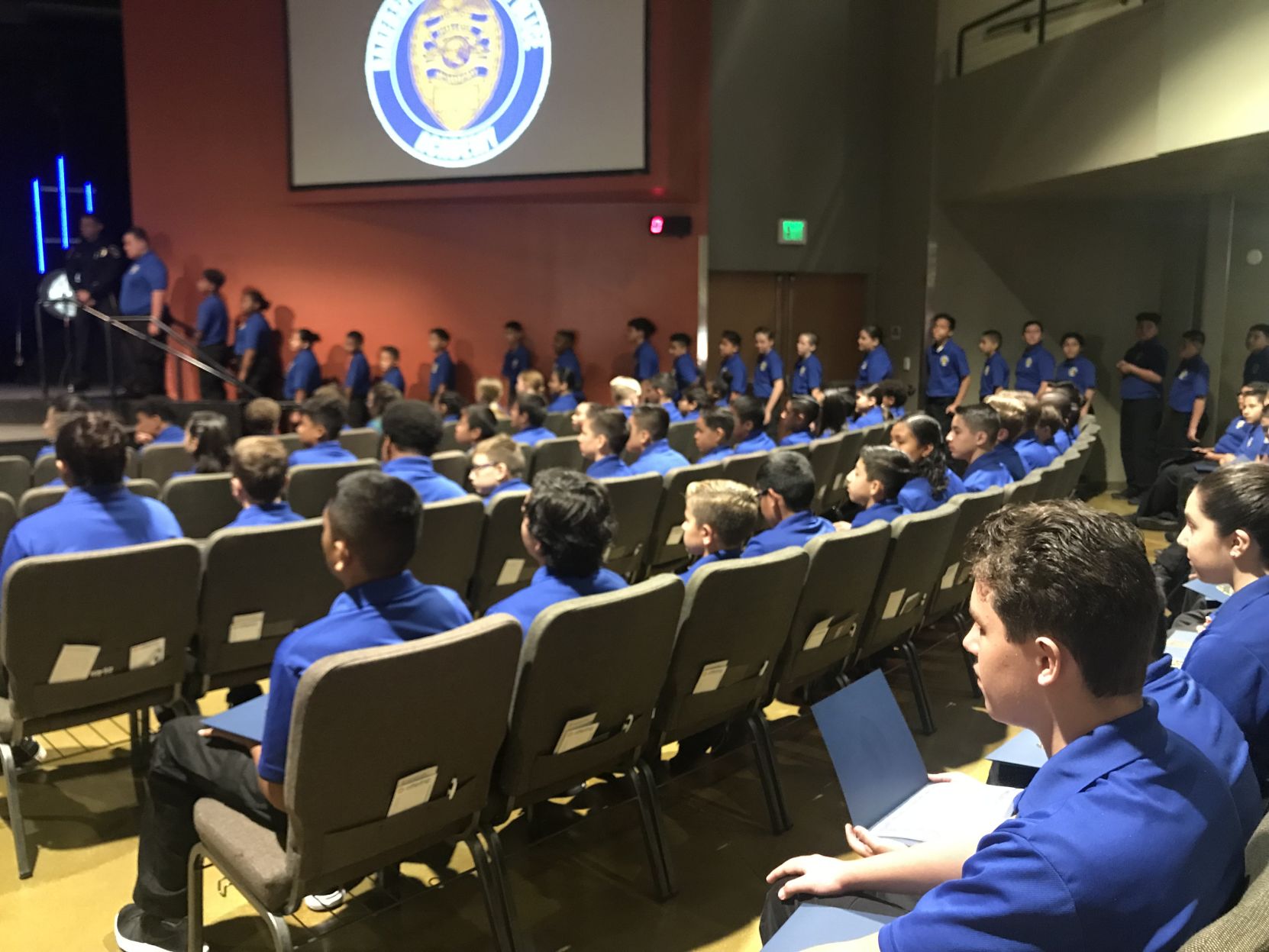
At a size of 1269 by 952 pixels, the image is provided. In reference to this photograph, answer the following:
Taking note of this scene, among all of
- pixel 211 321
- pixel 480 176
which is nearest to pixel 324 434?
pixel 480 176

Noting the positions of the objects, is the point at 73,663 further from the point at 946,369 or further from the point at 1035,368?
the point at 1035,368

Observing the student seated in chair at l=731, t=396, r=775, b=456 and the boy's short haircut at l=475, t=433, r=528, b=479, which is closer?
the boy's short haircut at l=475, t=433, r=528, b=479

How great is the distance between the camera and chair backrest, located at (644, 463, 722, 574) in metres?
4.63

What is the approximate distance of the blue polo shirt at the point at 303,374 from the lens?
33.7 feet

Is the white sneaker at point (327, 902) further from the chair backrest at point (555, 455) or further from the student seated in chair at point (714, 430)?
the student seated in chair at point (714, 430)

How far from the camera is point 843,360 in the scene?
11344 mm

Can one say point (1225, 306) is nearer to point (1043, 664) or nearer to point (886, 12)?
point (886, 12)

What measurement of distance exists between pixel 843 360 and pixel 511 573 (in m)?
8.02

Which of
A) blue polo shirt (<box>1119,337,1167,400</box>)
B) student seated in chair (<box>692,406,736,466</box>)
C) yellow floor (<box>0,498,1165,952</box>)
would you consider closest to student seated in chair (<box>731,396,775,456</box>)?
student seated in chair (<box>692,406,736,466</box>)

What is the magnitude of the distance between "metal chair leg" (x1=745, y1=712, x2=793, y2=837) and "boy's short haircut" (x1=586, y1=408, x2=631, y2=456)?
2249mm

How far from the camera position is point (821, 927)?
4.93 feet

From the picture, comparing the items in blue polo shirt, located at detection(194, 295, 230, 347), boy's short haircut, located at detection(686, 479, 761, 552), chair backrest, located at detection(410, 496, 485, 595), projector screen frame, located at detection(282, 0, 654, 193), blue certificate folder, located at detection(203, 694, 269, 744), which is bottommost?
blue certificate folder, located at detection(203, 694, 269, 744)

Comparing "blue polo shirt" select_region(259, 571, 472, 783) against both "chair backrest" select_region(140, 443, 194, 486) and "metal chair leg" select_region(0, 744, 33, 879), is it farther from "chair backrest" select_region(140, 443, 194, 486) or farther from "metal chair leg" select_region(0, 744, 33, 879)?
"chair backrest" select_region(140, 443, 194, 486)

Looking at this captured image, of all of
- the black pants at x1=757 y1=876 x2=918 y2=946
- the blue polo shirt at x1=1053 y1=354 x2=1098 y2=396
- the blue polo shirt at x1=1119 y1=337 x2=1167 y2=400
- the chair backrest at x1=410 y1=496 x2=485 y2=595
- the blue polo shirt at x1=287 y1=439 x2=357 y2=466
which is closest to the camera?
the black pants at x1=757 y1=876 x2=918 y2=946
